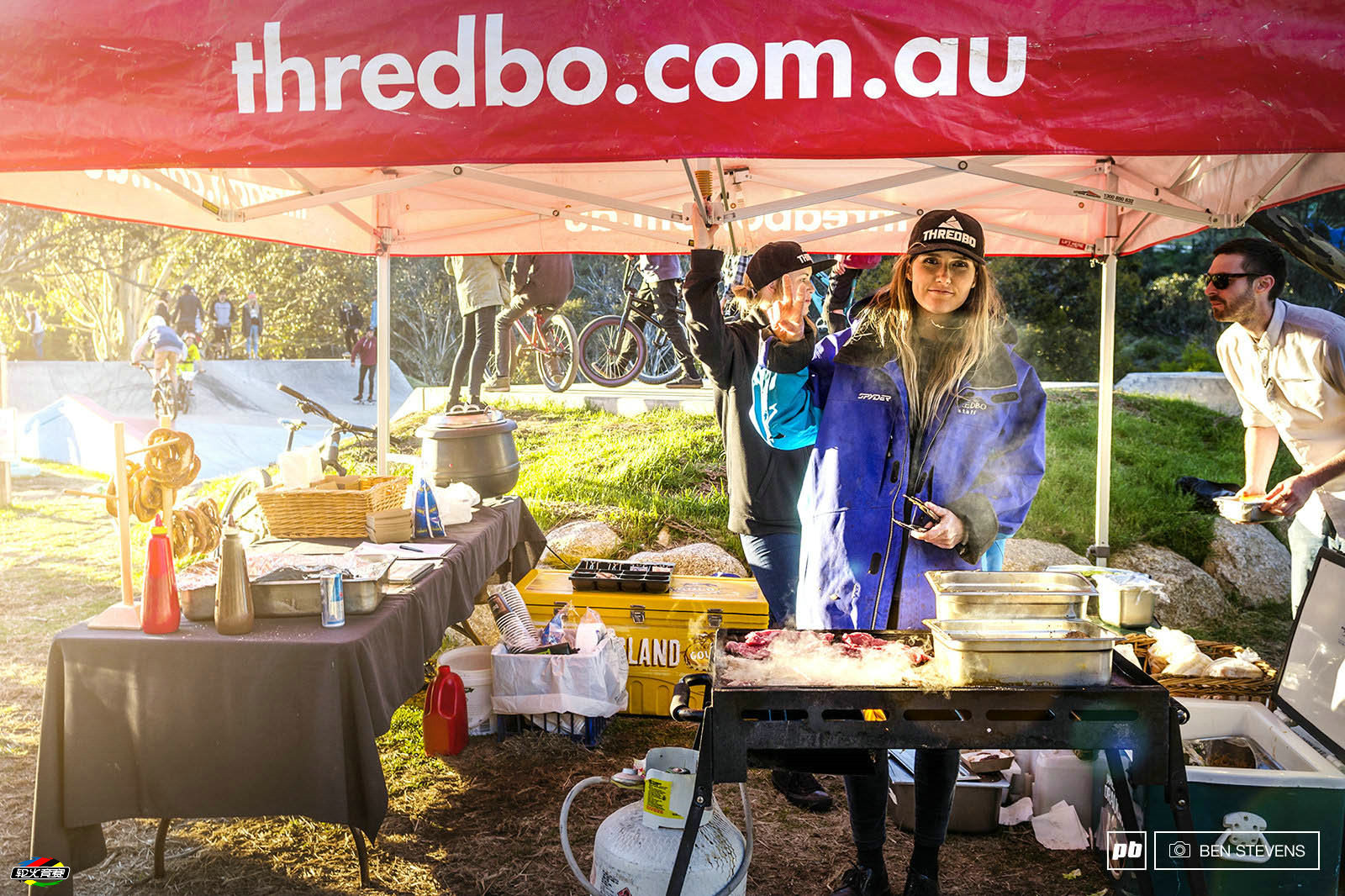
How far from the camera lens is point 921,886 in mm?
2543

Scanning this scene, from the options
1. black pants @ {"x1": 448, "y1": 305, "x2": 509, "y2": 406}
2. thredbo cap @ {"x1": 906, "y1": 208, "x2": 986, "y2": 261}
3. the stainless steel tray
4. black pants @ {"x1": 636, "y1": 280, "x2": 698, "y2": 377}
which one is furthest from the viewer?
black pants @ {"x1": 636, "y1": 280, "x2": 698, "y2": 377}

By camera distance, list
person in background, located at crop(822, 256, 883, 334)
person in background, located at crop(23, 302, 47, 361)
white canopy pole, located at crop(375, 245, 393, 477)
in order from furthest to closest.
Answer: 1. person in background, located at crop(23, 302, 47, 361)
2. person in background, located at crop(822, 256, 883, 334)
3. white canopy pole, located at crop(375, 245, 393, 477)

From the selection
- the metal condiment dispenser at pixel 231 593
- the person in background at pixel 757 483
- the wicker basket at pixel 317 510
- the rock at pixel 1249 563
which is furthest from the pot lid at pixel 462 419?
the rock at pixel 1249 563

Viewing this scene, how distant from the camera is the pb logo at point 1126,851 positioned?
2.54 m

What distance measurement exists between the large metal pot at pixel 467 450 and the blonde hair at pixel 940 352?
2.98 m

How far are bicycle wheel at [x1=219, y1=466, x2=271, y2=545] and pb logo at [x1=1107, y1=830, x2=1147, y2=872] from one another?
3.47 m

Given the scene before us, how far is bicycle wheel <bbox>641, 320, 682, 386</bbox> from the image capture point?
1122 centimetres

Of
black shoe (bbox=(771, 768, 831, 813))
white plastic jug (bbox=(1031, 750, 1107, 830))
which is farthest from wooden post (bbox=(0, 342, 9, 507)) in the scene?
white plastic jug (bbox=(1031, 750, 1107, 830))

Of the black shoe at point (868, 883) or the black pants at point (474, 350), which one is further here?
the black pants at point (474, 350)

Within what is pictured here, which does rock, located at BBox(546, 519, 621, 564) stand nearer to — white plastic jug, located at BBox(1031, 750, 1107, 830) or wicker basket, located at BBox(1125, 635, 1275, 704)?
white plastic jug, located at BBox(1031, 750, 1107, 830)

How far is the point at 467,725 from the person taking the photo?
4.10 m

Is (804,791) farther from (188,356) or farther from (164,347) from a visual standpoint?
(188,356)

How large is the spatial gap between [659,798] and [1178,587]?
591cm

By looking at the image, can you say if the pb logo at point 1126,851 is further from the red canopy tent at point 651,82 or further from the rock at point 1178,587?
the rock at point 1178,587
